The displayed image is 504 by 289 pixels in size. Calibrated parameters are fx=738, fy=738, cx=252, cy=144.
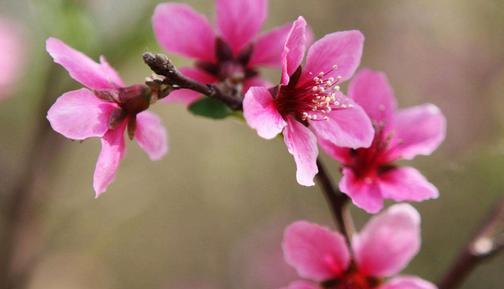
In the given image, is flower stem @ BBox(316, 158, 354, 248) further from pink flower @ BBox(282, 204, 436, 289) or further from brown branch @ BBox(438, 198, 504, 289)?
brown branch @ BBox(438, 198, 504, 289)

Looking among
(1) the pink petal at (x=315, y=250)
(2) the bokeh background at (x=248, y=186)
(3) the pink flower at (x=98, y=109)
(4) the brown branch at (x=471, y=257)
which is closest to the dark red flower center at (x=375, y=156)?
(1) the pink petal at (x=315, y=250)

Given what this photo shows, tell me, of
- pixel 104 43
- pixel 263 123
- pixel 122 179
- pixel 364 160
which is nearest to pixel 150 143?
pixel 263 123

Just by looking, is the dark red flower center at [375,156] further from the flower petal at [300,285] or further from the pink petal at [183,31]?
the pink petal at [183,31]

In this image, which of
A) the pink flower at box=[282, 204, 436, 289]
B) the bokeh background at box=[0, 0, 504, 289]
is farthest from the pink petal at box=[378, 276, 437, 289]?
the bokeh background at box=[0, 0, 504, 289]

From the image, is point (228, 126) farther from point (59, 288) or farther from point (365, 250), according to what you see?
point (365, 250)

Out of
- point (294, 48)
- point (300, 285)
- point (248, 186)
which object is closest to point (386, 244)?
point (300, 285)
